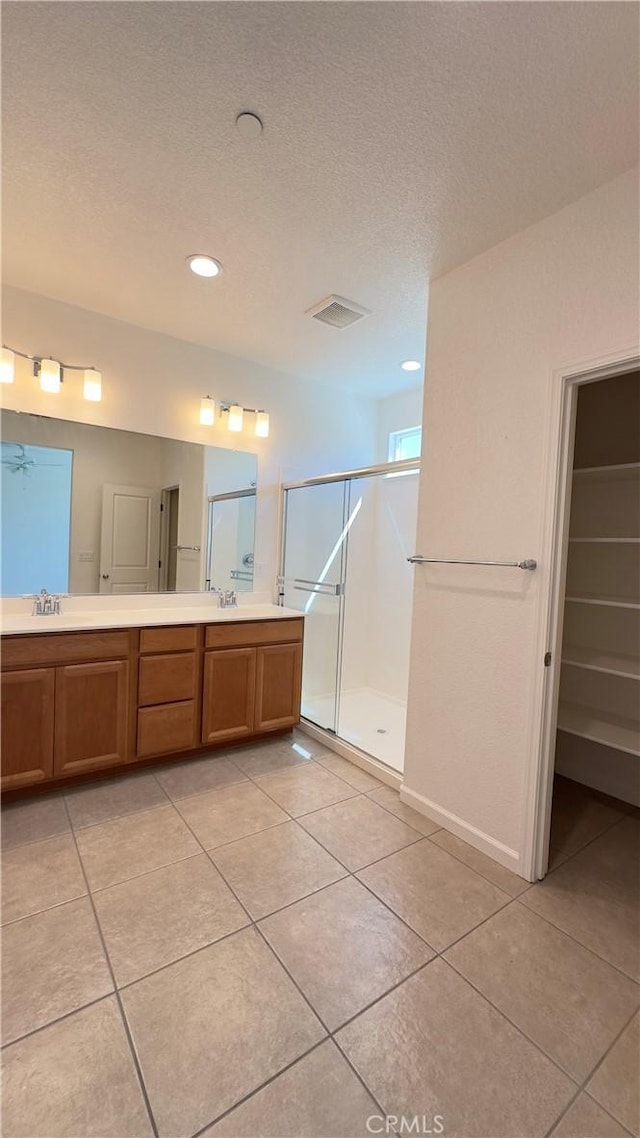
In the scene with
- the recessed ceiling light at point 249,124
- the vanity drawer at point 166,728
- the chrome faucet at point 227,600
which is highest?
the recessed ceiling light at point 249,124

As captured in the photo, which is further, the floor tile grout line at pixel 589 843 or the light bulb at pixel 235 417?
the light bulb at pixel 235 417

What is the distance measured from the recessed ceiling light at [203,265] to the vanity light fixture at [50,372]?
2.88 feet

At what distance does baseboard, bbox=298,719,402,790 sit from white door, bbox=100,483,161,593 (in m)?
1.46

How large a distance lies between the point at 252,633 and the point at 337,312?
1.98 metres

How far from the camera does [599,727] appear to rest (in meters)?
2.29

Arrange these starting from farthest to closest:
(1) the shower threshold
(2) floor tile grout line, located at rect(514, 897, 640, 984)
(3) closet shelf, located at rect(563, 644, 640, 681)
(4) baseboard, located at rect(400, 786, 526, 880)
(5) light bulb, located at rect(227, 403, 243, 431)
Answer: (5) light bulb, located at rect(227, 403, 243, 431) < (1) the shower threshold < (3) closet shelf, located at rect(563, 644, 640, 681) < (4) baseboard, located at rect(400, 786, 526, 880) < (2) floor tile grout line, located at rect(514, 897, 640, 984)

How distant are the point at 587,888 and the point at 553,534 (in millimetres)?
1408

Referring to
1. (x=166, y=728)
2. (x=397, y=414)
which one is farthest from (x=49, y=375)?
(x=397, y=414)

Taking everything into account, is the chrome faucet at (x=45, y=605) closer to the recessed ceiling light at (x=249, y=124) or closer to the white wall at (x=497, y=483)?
the white wall at (x=497, y=483)

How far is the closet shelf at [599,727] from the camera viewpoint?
2127 mm

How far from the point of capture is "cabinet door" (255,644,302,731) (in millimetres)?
2908

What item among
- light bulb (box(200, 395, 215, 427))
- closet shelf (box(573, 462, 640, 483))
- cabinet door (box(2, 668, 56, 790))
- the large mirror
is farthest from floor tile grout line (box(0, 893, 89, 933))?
closet shelf (box(573, 462, 640, 483))

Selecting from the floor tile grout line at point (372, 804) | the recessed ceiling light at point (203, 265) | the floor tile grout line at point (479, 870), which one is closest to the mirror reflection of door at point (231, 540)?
the recessed ceiling light at point (203, 265)

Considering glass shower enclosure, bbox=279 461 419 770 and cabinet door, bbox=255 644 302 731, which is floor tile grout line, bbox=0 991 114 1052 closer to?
cabinet door, bbox=255 644 302 731
